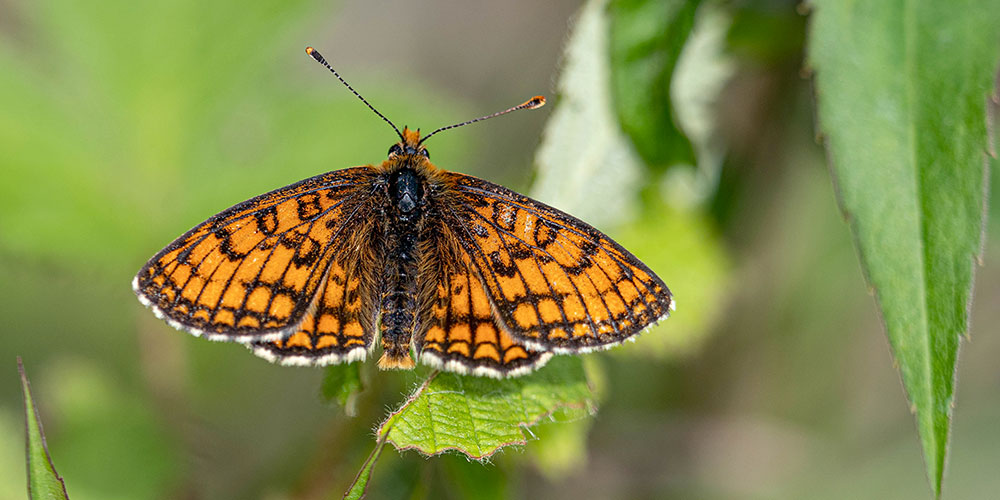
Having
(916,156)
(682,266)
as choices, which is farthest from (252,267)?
(916,156)

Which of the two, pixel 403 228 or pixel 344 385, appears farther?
pixel 403 228

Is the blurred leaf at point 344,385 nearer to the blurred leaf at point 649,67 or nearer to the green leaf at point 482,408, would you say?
the green leaf at point 482,408

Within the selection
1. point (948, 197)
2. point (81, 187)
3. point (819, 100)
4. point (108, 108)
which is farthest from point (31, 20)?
point (948, 197)

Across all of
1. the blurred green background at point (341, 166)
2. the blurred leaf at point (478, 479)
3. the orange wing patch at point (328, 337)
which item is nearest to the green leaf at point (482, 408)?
the orange wing patch at point (328, 337)

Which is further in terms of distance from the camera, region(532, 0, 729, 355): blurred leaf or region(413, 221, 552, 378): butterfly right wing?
region(532, 0, 729, 355): blurred leaf

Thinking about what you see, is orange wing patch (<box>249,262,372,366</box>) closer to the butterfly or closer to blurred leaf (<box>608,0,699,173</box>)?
the butterfly

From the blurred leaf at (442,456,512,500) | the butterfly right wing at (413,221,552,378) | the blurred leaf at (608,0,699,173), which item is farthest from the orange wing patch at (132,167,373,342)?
the blurred leaf at (608,0,699,173)

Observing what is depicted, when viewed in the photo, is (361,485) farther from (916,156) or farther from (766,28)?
(766,28)
